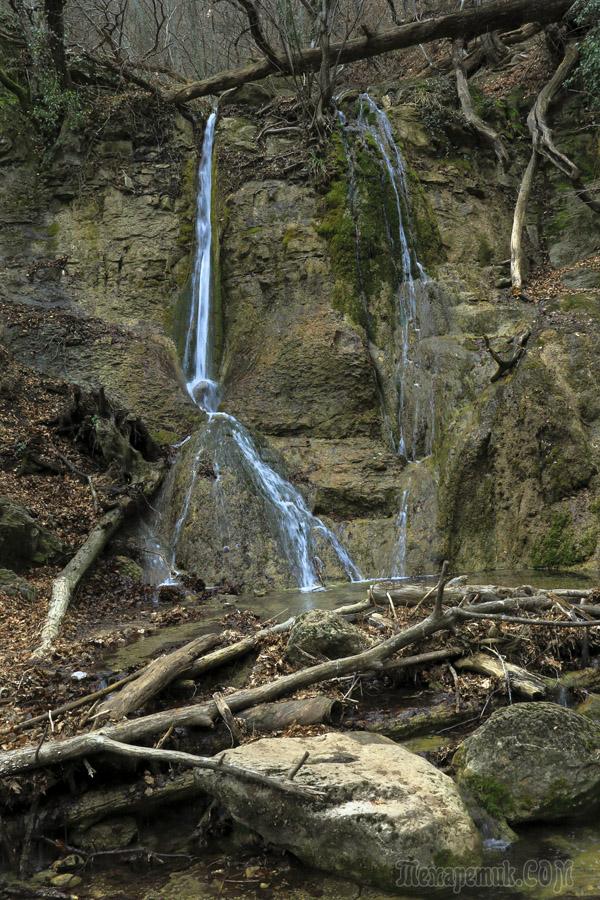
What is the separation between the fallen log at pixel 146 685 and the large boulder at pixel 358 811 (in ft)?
3.23

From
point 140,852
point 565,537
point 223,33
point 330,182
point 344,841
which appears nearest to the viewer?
point 344,841

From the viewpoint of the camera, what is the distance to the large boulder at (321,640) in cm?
581

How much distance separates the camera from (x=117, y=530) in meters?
11.2

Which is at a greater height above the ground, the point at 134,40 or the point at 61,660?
the point at 134,40

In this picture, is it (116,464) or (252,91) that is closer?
(116,464)

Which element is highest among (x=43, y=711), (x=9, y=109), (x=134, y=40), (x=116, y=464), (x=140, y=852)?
(x=134, y=40)

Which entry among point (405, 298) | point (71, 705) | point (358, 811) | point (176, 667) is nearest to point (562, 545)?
point (176, 667)

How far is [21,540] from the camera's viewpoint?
9.73 m

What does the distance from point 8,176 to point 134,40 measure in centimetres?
1433

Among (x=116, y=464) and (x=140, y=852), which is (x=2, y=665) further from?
(x=116, y=464)

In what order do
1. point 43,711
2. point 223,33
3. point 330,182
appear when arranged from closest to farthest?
point 43,711, point 330,182, point 223,33

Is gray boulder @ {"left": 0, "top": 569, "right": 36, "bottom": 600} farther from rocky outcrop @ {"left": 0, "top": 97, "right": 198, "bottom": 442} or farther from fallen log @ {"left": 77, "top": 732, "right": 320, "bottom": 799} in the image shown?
rocky outcrop @ {"left": 0, "top": 97, "right": 198, "bottom": 442}

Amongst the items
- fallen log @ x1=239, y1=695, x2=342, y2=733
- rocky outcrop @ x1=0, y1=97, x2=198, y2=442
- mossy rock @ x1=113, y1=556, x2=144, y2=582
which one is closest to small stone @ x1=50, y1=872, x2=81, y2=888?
fallen log @ x1=239, y1=695, x2=342, y2=733

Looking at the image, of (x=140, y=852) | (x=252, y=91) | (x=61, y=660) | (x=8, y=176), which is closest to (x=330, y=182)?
(x=252, y=91)
